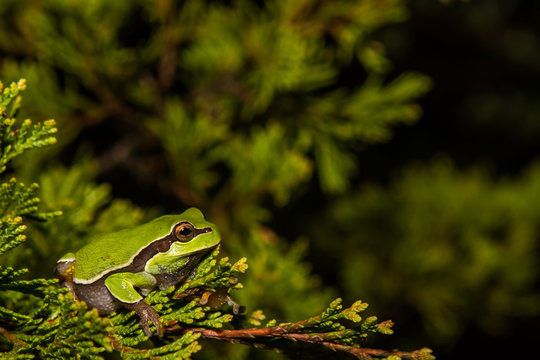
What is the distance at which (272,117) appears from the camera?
2.99 m

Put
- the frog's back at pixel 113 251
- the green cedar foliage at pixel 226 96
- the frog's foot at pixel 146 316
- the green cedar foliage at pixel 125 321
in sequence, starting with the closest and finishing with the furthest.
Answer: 1. the green cedar foliage at pixel 125 321
2. the frog's foot at pixel 146 316
3. the frog's back at pixel 113 251
4. the green cedar foliage at pixel 226 96

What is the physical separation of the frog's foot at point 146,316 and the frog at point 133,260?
46mm

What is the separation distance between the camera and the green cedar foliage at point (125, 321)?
4.49 feet

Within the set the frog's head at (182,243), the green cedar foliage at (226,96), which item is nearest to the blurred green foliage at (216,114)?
the green cedar foliage at (226,96)

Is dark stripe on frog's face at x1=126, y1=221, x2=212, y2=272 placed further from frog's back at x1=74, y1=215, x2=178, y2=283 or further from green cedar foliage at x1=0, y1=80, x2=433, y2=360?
green cedar foliage at x1=0, y1=80, x2=433, y2=360

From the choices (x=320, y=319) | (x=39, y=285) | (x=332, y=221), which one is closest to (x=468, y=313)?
(x=332, y=221)

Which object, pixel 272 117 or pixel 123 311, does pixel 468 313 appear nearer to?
pixel 272 117

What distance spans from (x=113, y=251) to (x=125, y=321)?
218 millimetres

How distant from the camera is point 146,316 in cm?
150

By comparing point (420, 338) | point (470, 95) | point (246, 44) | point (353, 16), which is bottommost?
point (420, 338)

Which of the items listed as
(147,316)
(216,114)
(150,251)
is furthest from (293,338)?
(216,114)

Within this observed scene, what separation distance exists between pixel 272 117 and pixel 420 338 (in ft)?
8.09

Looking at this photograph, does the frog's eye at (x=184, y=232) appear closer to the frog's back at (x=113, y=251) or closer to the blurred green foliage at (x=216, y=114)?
the frog's back at (x=113, y=251)

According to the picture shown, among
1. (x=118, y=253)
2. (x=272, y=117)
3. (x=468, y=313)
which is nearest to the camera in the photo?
(x=118, y=253)
